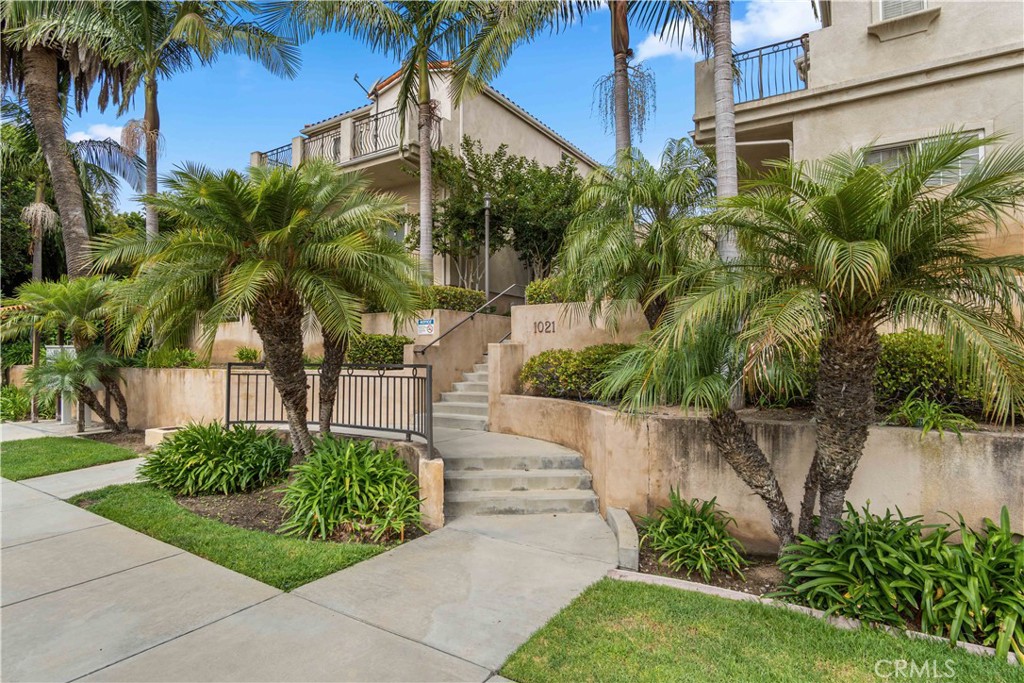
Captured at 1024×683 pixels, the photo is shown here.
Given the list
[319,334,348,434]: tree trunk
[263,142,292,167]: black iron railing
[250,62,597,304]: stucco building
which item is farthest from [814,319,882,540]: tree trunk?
[263,142,292,167]: black iron railing

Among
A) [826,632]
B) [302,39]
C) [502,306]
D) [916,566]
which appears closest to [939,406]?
[916,566]

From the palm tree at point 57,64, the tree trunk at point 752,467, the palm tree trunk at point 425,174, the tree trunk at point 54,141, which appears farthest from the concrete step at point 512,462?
the tree trunk at point 54,141

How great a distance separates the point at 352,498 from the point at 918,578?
4.90 m

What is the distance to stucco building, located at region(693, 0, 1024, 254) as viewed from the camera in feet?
24.4

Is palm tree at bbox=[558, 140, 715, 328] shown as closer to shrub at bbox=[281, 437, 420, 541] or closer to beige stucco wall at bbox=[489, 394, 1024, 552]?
beige stucco wall at bbox=[489, 394, 1024, 552]

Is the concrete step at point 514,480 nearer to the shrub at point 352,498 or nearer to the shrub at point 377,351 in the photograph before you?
the shrub at point 352,498

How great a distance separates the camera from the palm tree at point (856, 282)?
3.37 metres

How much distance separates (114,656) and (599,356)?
591 centimetres

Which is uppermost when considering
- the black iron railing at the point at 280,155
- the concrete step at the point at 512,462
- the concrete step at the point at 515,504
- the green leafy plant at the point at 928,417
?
the black iron railing at the point at 280,155

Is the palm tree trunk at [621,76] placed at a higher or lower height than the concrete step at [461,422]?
higher

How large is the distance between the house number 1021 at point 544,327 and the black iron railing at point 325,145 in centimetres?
864

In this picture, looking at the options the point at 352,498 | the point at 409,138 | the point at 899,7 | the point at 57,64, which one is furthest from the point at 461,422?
the point at 57,64

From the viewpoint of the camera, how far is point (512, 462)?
635 cm

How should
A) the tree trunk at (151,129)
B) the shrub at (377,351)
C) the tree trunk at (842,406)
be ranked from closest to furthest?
the tree trunk at (842,406), the shrub at (377,351), the tree trunk at (151,129)
